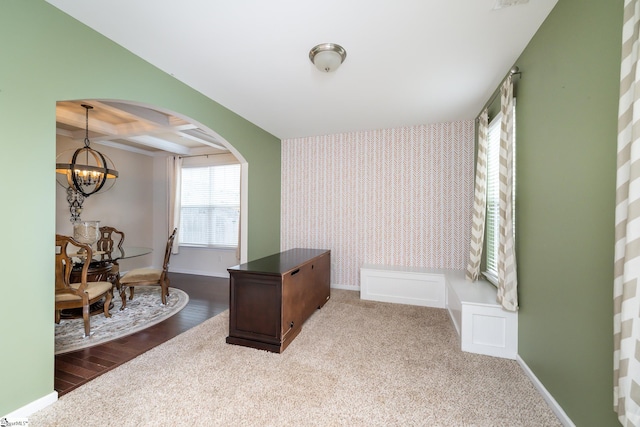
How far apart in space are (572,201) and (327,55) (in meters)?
1.93

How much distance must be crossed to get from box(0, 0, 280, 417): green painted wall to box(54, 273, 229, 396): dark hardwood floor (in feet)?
1.08

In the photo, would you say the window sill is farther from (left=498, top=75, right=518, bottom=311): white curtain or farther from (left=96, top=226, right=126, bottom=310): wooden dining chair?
(left=498, top=75, right=518, bottom=311): white curtain

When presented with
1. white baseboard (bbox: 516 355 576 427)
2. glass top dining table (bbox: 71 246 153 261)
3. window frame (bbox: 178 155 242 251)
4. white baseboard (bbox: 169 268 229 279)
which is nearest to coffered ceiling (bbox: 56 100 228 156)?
window frame (bbox: 178 155 242 251)

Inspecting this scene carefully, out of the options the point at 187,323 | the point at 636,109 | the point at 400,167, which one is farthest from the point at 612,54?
the point at 187,323

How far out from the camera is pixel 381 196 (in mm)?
4145

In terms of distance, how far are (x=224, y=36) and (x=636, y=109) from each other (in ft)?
7.64

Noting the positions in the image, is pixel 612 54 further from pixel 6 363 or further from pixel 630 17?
pixel 6 363

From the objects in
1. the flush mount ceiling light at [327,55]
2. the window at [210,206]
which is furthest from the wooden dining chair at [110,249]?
the flush mount ceiling light at [327,55]

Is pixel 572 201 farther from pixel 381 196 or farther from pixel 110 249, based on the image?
pixel 110 249

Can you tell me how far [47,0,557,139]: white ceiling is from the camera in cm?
168

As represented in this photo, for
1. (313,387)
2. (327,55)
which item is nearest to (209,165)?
(327,55)

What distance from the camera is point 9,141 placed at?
1475 mm

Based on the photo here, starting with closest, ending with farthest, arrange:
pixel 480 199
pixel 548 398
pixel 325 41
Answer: pixel 548 398
pixel 325 41
pixel 480 199

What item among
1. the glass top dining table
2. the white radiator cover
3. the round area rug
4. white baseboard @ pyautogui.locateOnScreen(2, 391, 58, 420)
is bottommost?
the round area rug
